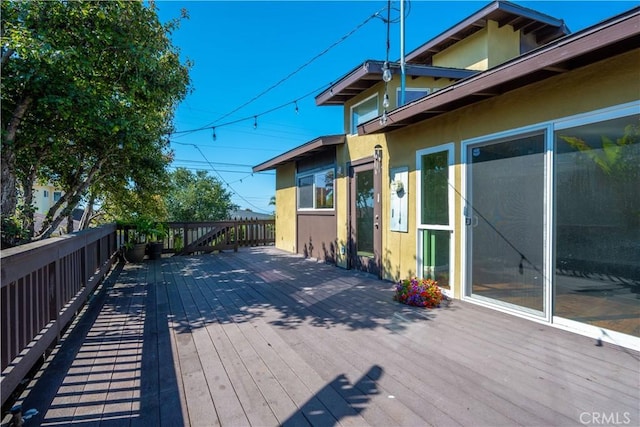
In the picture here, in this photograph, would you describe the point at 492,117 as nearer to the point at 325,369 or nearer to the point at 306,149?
the point at 325,369

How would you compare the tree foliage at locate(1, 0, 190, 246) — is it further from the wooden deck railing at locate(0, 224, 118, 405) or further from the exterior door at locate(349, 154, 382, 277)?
the exterior door at locate(349, 154, 382, 277)

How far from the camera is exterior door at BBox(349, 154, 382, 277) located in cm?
527

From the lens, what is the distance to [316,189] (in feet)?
24.0

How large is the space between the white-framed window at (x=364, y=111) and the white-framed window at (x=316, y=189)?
111cm

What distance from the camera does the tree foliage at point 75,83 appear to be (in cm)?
310

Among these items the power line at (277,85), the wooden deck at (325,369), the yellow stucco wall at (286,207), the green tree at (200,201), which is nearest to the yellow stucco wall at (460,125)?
the wooden deck at (325,369)

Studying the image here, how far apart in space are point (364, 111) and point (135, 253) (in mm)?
5785

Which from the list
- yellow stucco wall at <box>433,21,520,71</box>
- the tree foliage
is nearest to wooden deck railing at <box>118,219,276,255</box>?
the tree foliage

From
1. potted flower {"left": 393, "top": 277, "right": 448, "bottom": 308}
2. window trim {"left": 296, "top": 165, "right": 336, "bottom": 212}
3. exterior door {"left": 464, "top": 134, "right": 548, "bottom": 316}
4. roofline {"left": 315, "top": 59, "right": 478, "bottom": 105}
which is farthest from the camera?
window trim {"left": 296, "top": 165, "right": 336, "bottom": 212}

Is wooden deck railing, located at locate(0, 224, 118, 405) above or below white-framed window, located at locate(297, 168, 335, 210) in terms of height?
below

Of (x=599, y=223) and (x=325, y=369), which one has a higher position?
(x=599, y=223)

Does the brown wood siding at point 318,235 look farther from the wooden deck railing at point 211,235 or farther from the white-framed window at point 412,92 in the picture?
the white-framed window at point 412,92

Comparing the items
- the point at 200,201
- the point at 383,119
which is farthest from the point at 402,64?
the point at 200,201

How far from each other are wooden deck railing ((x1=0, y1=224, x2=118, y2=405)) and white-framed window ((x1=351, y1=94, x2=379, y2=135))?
4654 millimetres
